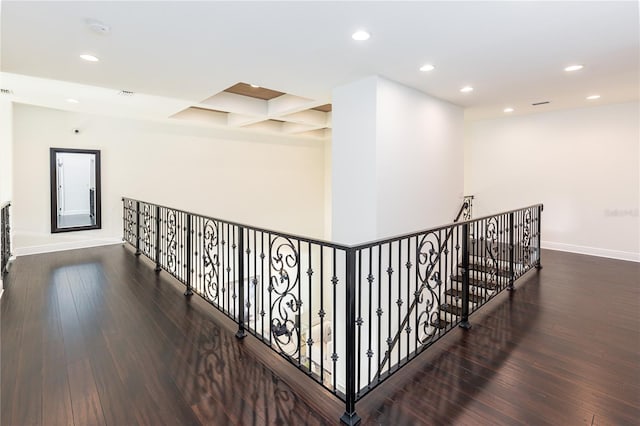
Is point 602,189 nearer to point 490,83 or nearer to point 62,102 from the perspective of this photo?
point 490,83

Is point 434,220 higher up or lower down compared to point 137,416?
higher up

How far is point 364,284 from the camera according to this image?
13.9 ft

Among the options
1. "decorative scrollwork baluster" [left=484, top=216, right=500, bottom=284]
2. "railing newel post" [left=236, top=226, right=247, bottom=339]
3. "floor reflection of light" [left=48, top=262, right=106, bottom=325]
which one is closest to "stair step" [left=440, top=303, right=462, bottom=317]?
"decorative scrollwork baluster" [left=484, top=216, right=500, bottom=284]

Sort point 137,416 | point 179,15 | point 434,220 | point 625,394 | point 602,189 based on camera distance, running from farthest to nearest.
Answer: point 602,189 → point 434,220 → point 179,15 → point 625,394 → point 137,416

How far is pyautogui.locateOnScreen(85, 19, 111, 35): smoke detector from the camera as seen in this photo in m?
2.62

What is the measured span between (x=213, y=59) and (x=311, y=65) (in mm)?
1057

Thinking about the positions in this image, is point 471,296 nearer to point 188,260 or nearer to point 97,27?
point 188,260

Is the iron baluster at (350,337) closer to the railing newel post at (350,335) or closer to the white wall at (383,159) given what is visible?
Result: the railing newel post at (350,335)

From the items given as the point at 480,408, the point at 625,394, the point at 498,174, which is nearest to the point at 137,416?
the point at 480,408

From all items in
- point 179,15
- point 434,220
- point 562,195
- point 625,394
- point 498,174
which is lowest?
point 625,394

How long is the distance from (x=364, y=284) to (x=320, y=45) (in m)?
2.87

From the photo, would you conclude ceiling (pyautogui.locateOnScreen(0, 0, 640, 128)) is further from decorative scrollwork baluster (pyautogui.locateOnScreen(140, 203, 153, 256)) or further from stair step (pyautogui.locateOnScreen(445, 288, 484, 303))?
stair step (pyautogui.locateOnScreen(445, 288, 484, 303))

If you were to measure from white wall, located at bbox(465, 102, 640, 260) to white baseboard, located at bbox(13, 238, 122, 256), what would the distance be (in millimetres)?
8308

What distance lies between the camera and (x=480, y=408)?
1.98 metres
